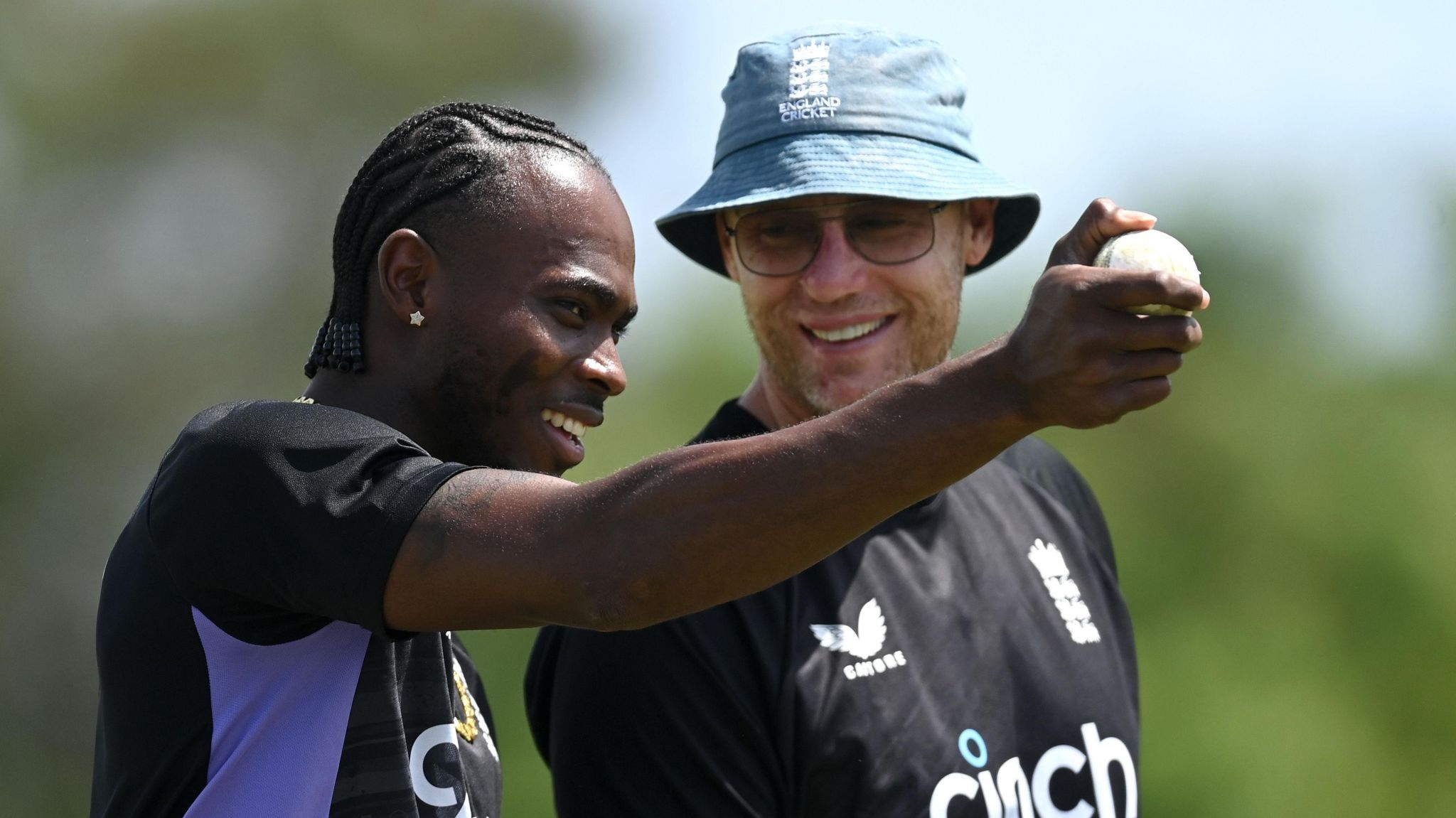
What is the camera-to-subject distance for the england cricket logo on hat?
4043 mm

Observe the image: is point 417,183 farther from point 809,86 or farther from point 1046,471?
point 1046,471

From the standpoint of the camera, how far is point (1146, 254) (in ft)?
8.29

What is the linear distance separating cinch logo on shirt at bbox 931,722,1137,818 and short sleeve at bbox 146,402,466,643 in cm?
150

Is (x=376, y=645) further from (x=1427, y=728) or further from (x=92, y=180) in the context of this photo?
(x=92, y=180)

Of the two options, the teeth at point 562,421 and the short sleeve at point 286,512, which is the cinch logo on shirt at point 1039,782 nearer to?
the teeth at point 562,421

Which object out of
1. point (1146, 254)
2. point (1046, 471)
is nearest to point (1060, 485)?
point (1046, 471)

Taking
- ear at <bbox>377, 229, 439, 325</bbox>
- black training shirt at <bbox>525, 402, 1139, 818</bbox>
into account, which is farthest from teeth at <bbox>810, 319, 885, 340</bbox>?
ear at <bbox>377, 229, 439, 325</bbox>

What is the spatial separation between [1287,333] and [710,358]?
5912 millimetres

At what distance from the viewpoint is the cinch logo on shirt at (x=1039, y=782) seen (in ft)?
11.4

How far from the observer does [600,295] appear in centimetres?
303

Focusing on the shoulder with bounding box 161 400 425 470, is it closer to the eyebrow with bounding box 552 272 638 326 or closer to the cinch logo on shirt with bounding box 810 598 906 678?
the eyebrow with bounding box 552 272 638 326

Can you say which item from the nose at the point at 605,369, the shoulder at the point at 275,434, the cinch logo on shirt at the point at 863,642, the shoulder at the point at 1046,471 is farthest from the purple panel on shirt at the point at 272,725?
the shoulder at the point at 1046,471

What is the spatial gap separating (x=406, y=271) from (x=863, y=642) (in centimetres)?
131

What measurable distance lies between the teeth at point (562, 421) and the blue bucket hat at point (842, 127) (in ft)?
3.42
